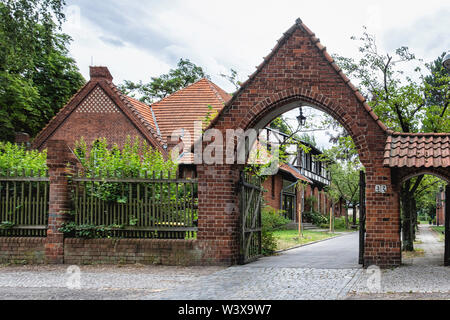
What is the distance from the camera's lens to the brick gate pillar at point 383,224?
11.1 meters

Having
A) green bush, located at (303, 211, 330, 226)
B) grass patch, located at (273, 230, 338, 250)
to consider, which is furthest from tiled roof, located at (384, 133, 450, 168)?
green bush, located at (303, 211, 330, 226)

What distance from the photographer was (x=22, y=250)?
40.4 feet

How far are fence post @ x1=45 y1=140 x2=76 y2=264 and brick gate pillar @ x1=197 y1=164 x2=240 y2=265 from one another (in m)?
3.40

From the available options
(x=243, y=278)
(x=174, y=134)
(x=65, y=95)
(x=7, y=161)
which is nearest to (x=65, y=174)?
(x=7, y=161)

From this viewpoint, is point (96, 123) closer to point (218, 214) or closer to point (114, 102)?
point (114, 102)

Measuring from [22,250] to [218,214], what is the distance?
16.5 feet

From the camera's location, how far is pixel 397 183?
11.3 meters

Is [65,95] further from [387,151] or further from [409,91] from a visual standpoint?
[387,151]

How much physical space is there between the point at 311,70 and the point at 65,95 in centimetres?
2300

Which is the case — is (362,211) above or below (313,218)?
above

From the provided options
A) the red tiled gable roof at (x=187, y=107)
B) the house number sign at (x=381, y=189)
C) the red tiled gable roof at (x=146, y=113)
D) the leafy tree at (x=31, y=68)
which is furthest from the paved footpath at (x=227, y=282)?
the red tiled gable roof at (x=146, y=113)

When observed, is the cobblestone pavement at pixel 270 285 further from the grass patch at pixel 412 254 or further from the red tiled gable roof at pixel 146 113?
the red tiled gable roof at pixel 146 113

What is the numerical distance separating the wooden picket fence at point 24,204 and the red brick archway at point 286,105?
13.4ft

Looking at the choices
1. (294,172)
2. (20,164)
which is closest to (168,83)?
(294,172)
